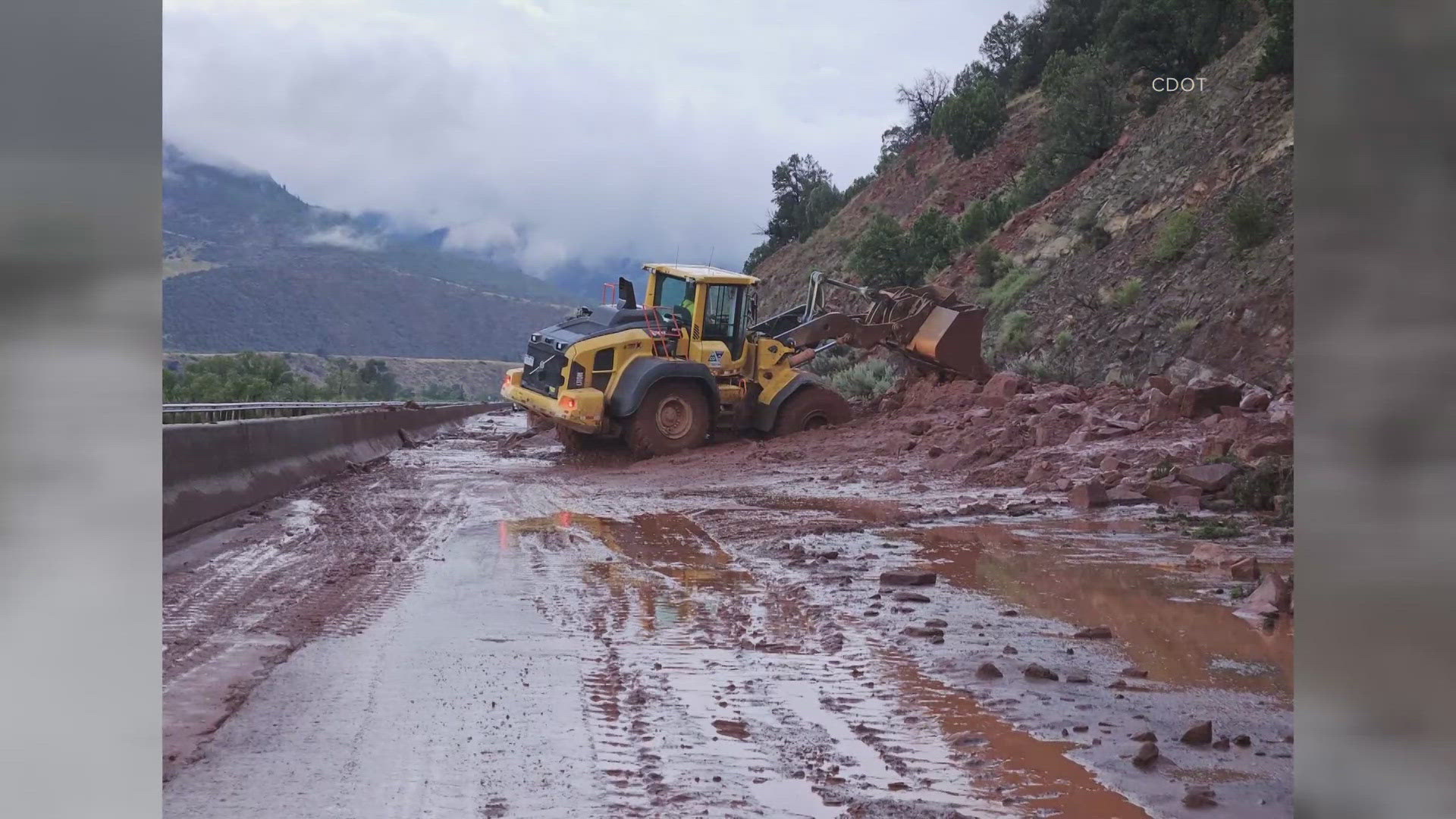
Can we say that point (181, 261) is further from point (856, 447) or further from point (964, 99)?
point (856, 447)

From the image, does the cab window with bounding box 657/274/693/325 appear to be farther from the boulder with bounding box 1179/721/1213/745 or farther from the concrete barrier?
the boulder with bounding box 1179/721/1213/745

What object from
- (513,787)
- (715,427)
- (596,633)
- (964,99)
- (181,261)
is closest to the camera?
(513,787)

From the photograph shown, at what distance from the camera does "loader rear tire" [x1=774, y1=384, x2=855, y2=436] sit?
71.2 ft

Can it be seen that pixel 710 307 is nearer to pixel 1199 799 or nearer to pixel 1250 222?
pixel 1250 222

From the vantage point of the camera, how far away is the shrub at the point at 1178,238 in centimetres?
2458

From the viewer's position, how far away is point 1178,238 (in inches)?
971

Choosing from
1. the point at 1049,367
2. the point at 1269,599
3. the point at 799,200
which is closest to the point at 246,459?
the point at 1269,599

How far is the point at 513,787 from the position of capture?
4301mm

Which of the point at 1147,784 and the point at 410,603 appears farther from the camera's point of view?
the point at 410,603

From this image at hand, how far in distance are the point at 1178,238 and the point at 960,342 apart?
5.81m

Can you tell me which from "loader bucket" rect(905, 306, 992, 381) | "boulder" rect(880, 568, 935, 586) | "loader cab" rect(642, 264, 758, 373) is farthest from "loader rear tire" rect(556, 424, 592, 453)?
"boulder" rect(880, 568, 935, 586)
